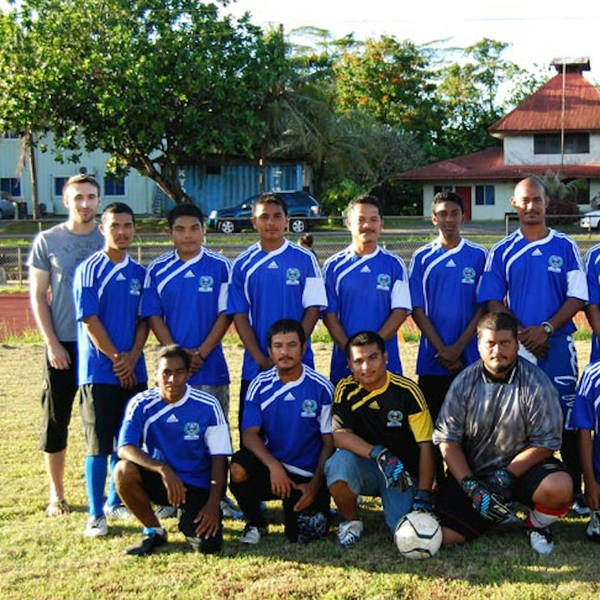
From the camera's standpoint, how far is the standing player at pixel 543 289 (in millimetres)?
5809

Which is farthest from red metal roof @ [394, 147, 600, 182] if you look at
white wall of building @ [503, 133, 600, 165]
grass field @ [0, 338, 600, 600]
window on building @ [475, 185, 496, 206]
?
grass field @ [0, 338, 600, 600]

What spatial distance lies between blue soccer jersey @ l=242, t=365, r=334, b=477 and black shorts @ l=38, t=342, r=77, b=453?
1.19 metres

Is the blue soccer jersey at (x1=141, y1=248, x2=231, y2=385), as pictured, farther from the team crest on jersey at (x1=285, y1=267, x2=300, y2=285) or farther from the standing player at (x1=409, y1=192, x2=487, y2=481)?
the standing player at (x1=409, y1=192, x2=487, y2=481)

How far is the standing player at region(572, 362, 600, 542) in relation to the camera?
5.23 metres

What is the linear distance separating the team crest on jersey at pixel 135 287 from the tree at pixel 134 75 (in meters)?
21.0

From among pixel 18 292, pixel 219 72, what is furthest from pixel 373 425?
pixel 219 72

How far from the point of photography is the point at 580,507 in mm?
5844

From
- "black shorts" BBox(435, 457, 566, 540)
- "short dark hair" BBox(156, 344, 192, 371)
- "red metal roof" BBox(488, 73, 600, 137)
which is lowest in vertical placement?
"black shorts" BBox(435, 457, 566, 540)

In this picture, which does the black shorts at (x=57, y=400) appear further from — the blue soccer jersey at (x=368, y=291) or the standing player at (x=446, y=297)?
the standing player at (x=446, y=297)

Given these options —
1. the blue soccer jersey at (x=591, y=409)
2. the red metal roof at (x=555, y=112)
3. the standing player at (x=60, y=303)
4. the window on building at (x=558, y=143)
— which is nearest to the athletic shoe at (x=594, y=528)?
the blue soccer jersey at (x=591, y=409)

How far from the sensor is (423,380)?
630 centimetres

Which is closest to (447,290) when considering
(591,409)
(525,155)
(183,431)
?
(591,409)

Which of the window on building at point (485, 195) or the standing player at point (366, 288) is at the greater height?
the window on building at point (485, 195)

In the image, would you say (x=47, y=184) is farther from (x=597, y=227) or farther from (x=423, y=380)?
(x=423, y=380)
